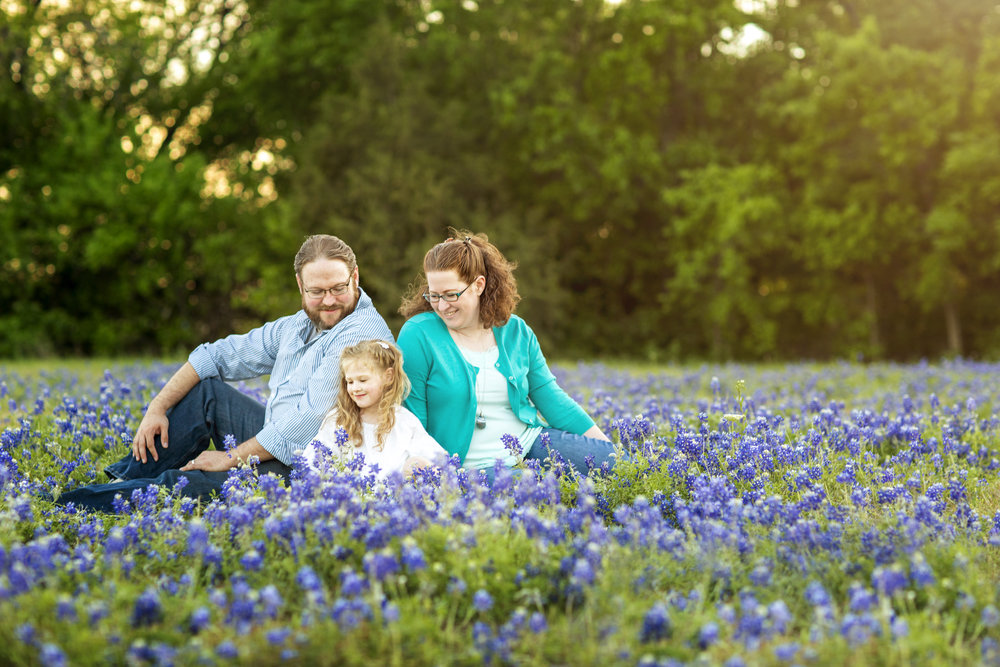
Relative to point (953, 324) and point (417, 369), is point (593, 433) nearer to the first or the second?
point (417, 369)

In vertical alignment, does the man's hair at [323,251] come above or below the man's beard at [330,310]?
above

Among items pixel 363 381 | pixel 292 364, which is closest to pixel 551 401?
pixel 363 381

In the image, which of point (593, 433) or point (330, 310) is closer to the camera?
point (330, 310)

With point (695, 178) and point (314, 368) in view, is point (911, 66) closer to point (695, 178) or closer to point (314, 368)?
point (695, 178)

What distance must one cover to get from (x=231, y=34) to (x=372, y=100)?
6419 millimetres

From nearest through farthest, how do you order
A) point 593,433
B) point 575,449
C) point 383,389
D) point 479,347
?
point 383,389 < point 575,449 < point 479,347 < point 593,433

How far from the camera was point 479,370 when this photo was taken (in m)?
5.17

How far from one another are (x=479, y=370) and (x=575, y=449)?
0.72 m

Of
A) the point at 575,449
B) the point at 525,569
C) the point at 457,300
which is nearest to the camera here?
the point at 525,569

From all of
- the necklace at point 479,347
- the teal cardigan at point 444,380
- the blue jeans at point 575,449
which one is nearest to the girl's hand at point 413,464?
the teal cardigan at point 444,380

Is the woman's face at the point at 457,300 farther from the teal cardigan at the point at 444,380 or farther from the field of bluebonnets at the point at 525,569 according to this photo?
the field of bluebonnets at the point at 525,569

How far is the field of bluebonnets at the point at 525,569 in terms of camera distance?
2877 mm

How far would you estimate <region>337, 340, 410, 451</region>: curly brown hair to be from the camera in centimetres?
467

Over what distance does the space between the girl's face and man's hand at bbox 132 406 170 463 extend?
48.3 inches
